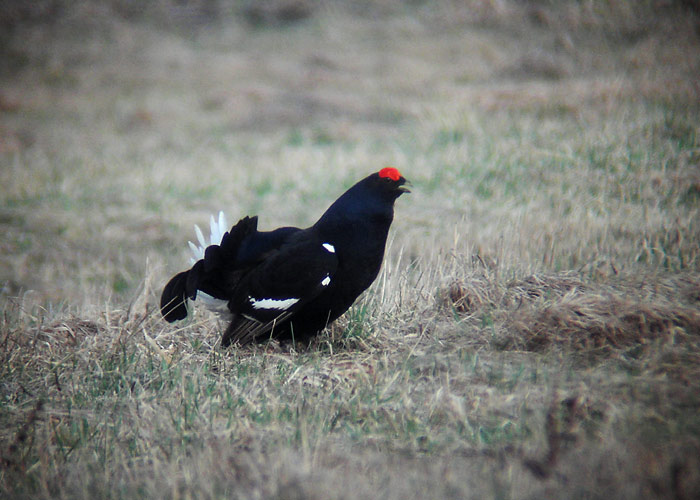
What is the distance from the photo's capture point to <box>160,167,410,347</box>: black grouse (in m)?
3.63

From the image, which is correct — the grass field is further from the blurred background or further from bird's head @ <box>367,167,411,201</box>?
bird's head @ <box>367,167,411,201</box>

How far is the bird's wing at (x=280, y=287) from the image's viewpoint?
3.60 m

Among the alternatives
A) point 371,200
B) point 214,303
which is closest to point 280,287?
point 214,303

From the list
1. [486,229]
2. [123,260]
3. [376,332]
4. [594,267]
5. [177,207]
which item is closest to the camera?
[376,332]

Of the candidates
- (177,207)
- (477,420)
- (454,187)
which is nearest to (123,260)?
(177,207)

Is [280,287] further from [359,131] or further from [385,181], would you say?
[359,131]

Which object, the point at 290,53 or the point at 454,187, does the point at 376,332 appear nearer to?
the point at 454,187

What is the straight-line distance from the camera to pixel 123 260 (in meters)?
7.62

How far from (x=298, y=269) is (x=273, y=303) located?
0.24 meters

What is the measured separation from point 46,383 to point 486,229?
4.06 meters

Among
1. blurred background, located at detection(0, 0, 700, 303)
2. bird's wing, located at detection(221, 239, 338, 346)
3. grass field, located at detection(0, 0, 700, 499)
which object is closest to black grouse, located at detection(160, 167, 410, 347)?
bird's wing, located at detection(221, 239, 338, 346)

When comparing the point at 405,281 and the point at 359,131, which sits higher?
the point at 359,131

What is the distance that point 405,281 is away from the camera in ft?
14.2

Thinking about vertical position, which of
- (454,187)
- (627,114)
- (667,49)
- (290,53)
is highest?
(290,53)
